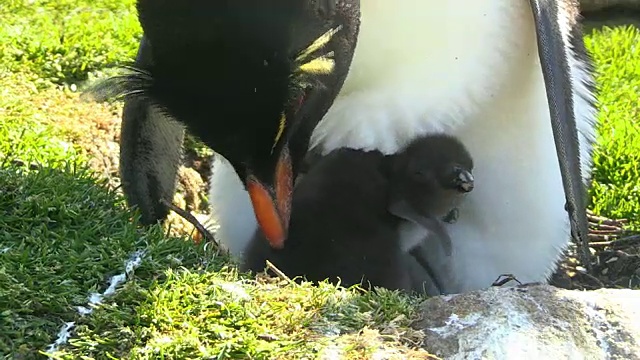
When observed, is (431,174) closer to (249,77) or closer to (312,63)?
(312,63)

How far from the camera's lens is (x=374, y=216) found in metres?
2.97

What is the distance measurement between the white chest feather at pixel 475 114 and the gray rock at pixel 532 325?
0.97 metres

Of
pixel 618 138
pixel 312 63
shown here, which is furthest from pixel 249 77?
pixel 618 138

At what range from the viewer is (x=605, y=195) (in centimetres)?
407

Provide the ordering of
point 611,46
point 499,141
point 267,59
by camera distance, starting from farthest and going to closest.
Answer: point 611,46, point 499,141, point 267,59

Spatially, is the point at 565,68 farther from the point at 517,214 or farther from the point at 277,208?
the point at 277,208

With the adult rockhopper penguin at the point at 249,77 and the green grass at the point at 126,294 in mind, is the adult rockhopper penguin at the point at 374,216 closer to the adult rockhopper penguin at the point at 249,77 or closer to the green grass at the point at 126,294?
the adult rockhopper penguin at the point at 249,77

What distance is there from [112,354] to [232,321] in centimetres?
27

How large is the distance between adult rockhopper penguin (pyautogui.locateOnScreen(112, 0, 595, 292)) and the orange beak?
0.02 meters

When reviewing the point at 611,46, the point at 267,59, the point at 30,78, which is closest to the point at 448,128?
the point at 267,59

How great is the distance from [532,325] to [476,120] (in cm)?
116

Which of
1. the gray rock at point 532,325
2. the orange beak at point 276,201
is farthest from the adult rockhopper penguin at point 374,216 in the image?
the gray rock at point 532,325

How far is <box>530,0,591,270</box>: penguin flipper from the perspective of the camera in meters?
2.69

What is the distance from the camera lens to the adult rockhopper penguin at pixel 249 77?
2.24 meters
